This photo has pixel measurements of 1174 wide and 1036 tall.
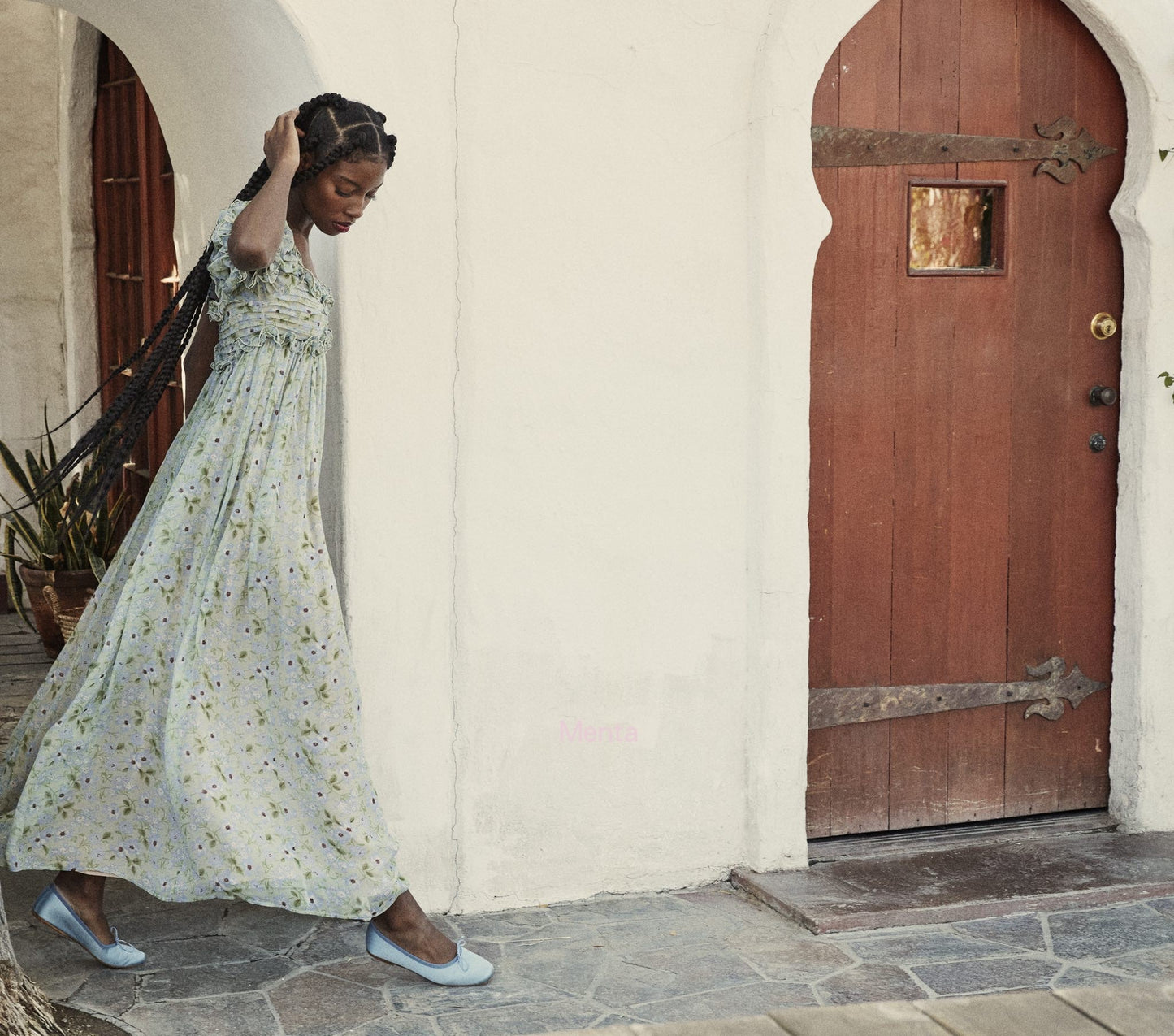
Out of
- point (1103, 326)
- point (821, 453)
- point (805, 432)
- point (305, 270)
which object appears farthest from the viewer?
point (1103, 326)

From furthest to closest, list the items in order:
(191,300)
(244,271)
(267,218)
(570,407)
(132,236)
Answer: (132,236) → (570,407) → (191,300) → (244,271) → (267,218)

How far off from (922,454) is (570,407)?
1.17 meters

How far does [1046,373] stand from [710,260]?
1224 millimetres

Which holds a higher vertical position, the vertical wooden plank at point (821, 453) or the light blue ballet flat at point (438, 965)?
the vertical wooden plank at point (821, 453)

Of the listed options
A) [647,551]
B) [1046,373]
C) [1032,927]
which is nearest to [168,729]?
[647,551]

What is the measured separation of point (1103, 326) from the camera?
470 cm

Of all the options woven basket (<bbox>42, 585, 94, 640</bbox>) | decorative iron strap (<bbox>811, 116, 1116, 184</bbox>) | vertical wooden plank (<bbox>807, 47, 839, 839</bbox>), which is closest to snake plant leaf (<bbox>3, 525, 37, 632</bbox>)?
woven basket (<bbox>42, 585, 94, 640</bbox>)

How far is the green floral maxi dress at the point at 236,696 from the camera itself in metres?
3.36

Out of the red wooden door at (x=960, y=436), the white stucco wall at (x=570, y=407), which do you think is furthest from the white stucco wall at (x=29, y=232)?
the red wooden door at (x=960, y=436)

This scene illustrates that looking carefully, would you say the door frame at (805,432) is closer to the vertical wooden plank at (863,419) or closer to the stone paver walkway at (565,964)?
the vertical wooden plank at (863,419)

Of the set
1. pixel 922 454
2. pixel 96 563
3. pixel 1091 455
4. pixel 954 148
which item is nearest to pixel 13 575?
pixel 96 563

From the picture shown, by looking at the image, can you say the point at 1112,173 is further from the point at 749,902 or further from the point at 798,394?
the point at 749,902

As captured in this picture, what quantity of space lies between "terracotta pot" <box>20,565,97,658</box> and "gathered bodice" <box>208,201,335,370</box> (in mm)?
3140

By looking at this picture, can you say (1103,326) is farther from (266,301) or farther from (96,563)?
(96,563)
